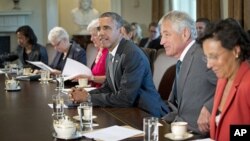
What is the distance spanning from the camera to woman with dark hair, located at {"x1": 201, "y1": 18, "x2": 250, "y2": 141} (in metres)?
2.02

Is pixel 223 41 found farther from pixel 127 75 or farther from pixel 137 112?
pixel 127 75

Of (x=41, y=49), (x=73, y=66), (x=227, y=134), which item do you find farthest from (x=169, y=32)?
(x=41, y=49)

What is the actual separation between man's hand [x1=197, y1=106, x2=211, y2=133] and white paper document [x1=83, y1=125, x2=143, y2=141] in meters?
0.39

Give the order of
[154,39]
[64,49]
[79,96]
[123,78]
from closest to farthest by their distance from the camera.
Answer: [79,96], [123,78], [64,49], [154,39]

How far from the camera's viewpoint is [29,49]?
591 centimetres

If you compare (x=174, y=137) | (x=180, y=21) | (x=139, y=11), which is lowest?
(x=174, y=137)

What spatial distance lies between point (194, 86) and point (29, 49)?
12.2 feet

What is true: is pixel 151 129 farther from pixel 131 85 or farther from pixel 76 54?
pixel 76 54

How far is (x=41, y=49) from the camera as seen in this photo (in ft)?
18.9

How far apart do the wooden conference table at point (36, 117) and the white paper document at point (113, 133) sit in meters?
0.05

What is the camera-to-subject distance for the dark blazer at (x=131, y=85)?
283 centimetres

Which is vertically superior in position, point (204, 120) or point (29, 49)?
point (29, 49)

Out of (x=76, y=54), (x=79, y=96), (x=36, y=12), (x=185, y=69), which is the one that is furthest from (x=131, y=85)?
(x=36, y=12)

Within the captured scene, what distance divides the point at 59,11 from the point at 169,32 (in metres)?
8.01
